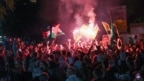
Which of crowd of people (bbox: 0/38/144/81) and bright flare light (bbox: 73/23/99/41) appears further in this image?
bright flare light (bbox: 73/23/99/41)

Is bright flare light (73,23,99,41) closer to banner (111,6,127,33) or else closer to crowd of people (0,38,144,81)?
banner (111,6,127,33)

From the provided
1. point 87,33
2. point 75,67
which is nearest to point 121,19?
point 87,33

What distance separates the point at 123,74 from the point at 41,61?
94.3 inches

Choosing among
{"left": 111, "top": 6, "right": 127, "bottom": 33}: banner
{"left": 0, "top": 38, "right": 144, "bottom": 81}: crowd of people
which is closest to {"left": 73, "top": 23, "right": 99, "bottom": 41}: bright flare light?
{"left": 111, "top": 6, "right": 127, "bottom": 33}: banner

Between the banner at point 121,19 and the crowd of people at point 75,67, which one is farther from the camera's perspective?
the banner at point 121,19

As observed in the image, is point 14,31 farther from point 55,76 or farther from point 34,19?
point 55,76

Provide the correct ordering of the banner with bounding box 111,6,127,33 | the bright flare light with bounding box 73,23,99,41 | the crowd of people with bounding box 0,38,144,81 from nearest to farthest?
the crowd of people with bounding box 0,38,144,81 < the bright flare light with bounding box 73,23,99,41 < the banner with bounding box 111,6,127,33

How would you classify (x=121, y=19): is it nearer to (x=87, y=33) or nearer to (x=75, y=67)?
(x=87, y=33)

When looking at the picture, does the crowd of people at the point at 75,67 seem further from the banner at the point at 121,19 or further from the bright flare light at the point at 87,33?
the banner at the point at 121,19

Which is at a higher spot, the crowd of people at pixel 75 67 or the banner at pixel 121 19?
the banner at pixel 121 19

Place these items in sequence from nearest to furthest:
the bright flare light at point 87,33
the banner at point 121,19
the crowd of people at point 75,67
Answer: the crowd of people at point 75,67 < the bright flare light at point 87,33 < the banner at point 121,19

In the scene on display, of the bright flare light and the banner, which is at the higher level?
the banner

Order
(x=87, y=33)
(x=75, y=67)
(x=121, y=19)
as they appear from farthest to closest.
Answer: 1. (x=121, y=19)
2. (x=87, y=33)
3. (x=75, y=67)

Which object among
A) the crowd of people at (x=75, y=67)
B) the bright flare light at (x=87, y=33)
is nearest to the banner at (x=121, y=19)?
the bright flare light at (x=87, y=33)
